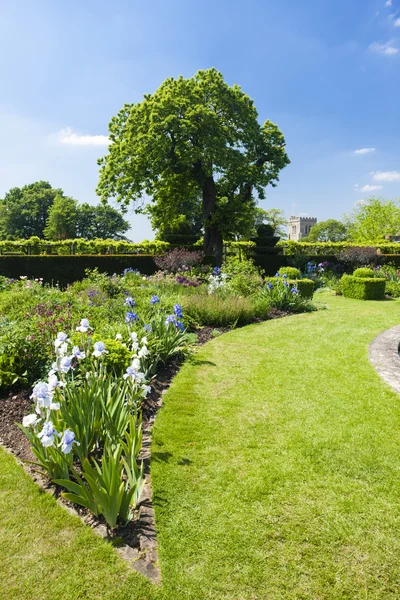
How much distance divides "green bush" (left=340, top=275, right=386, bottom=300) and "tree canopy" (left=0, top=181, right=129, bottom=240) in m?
42.9

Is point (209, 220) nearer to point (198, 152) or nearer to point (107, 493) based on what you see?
point (198, 152)

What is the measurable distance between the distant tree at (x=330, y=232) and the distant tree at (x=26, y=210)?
168ft

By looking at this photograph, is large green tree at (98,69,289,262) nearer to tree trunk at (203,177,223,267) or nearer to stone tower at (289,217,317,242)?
tree trunk at (203,177,223,267)

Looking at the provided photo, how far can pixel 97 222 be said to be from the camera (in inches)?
2279

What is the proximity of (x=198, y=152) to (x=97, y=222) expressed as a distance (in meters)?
42.9

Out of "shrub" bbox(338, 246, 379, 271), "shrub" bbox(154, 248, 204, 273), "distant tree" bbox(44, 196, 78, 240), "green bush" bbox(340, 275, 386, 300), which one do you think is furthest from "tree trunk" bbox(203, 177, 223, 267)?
"distant tree" bbox(44, 196, 78, 240)

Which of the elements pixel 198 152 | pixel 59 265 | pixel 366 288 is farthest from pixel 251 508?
pixel 198 152

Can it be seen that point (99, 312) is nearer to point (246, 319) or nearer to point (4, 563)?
point (246, 319)

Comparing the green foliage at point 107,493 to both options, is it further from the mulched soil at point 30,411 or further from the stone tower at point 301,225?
the stone tower at point 301,225

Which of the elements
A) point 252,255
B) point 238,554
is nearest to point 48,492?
point 238,554

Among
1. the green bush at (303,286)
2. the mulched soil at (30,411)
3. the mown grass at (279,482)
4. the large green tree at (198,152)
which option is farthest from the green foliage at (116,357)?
the large green tree at (198,152)

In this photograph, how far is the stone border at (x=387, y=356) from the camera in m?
5.27

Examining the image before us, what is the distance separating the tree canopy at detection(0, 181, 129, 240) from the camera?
49.3m

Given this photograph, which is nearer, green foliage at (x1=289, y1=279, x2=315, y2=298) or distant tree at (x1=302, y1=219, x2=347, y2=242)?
green foliage at (x1=289, y1=279, x2=315, y2=298)
